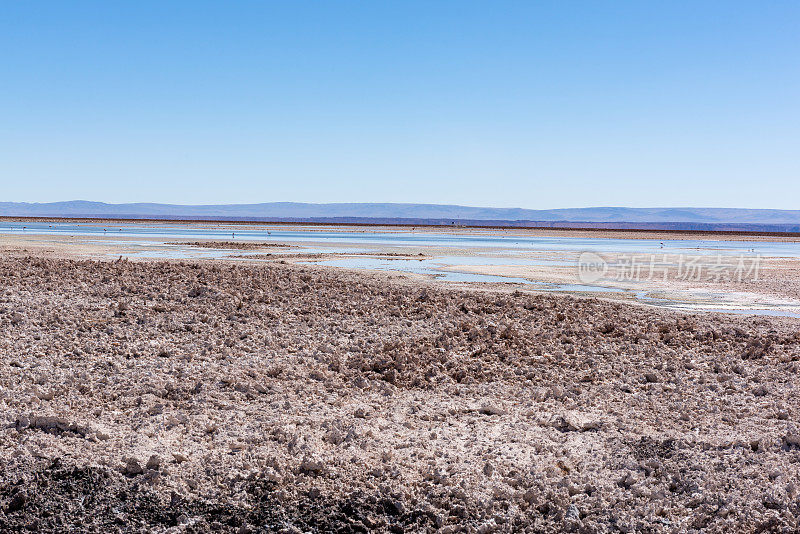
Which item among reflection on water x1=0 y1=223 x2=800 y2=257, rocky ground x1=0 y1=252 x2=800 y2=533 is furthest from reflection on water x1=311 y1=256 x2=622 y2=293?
reflection on water x1=0 y1=223 x2=800 y2=257

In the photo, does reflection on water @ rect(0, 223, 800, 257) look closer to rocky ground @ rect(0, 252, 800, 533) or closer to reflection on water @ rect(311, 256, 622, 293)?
reflection on water @ rect(311, 256, 622, 293)

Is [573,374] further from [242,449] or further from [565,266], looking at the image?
[565,266]

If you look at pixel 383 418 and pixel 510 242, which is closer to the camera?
pixel 383 418

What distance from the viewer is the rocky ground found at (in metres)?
5.31

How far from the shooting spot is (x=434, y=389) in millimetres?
8359

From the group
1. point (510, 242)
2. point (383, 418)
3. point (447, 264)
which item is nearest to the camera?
point (383, 418)

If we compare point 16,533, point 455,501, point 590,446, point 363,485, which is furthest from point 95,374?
point 590,446

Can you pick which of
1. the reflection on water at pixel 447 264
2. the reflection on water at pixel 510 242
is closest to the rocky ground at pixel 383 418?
the reflection on water at pixel 447 264

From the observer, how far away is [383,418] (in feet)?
23.9

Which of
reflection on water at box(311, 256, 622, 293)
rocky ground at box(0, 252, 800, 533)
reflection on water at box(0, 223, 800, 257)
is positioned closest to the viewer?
rocky ground at box(0, 252, 800, 533)

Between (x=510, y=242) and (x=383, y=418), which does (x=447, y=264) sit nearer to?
(x=383, y=418)

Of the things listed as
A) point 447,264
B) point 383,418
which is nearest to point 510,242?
point 447,264

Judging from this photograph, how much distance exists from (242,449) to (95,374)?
9.51 feet

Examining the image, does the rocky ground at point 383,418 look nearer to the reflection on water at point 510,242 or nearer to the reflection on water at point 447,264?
the reflection on water at point 447,264
